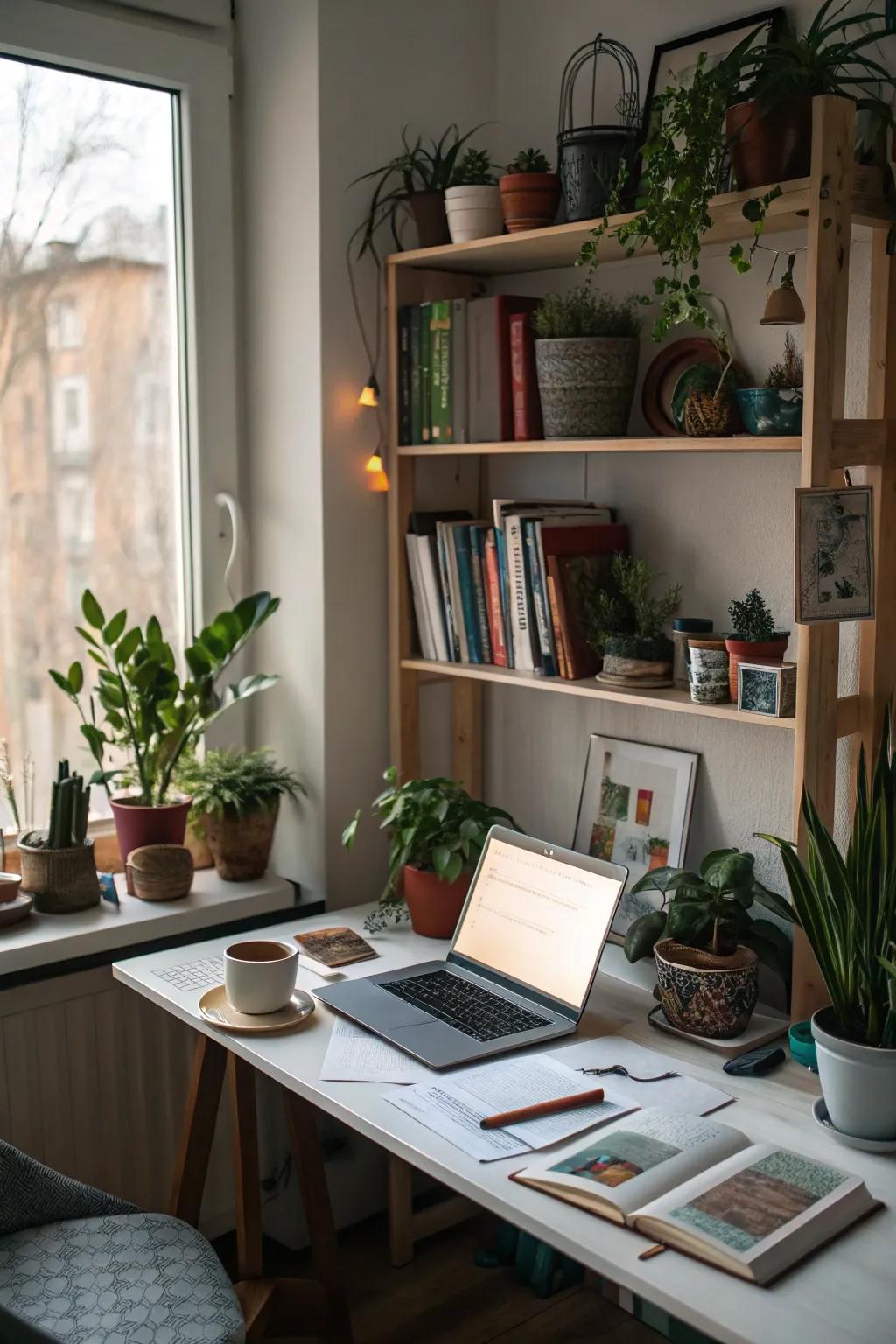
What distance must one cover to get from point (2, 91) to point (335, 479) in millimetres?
866

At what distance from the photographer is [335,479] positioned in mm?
2463

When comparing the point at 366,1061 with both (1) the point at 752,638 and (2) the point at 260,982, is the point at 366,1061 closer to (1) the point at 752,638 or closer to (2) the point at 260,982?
(2) the point at 260,982

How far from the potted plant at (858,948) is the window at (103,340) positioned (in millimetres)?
1363

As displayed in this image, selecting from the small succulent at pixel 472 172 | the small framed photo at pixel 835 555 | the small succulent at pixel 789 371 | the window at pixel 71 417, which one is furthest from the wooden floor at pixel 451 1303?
the small succulent at pixel 472 172

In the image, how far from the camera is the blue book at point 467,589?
2.40 metres

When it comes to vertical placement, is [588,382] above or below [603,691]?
above

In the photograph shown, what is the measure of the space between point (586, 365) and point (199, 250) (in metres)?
0.85

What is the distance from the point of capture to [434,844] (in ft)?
7.48

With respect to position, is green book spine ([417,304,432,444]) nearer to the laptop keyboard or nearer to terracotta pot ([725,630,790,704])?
terracotta pot ([725,630,790,704])

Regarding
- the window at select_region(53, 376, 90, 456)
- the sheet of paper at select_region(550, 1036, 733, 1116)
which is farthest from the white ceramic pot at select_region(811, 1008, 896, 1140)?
the window at select_region(53, 376, 90, 456)

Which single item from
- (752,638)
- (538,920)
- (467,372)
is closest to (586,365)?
(467,372)

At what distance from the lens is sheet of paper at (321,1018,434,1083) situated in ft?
5.81

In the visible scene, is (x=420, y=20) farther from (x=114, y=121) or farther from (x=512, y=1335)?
(x=512, y=1335)

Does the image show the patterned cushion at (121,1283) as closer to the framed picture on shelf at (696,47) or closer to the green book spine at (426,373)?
the green book spine at (426,373)
